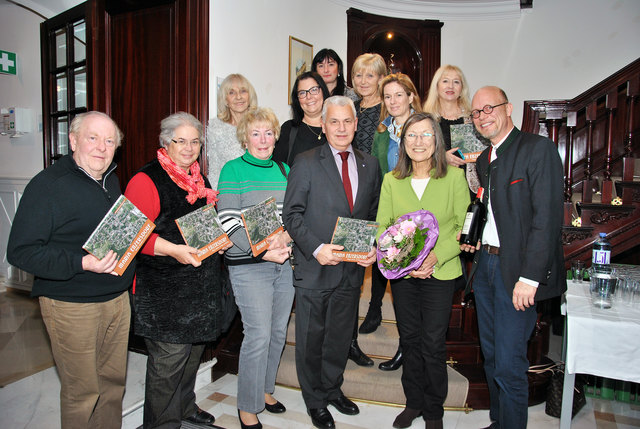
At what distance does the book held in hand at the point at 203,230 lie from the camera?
2061 millimetres

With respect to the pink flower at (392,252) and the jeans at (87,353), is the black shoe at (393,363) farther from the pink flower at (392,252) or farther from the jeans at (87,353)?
the jeans at (87,353)

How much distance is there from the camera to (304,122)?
2834 millimetres

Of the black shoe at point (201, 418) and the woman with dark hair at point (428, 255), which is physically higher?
the woman with dark hair at point (428, 255)

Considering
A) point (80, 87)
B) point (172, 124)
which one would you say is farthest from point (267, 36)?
point (172, 124)

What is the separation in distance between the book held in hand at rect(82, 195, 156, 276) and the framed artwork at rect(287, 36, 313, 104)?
3.17 metres

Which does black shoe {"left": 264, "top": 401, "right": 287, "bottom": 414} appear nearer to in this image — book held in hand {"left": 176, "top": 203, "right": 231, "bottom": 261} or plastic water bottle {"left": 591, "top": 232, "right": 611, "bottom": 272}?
book held in hand {"left": 176, "top": 203, "right": 231, "bottom": 261}

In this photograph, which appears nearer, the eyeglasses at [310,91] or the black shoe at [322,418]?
the black shoe at [322,418]

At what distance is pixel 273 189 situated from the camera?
2404 millimetres

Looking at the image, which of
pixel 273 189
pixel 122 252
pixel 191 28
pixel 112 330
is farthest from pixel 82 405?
pixel 191 28

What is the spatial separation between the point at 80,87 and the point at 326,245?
109 inches

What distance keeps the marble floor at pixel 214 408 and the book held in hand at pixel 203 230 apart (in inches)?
49.6

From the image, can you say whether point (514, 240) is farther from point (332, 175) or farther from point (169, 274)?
point (169, 274)

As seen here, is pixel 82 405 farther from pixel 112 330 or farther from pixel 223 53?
pixel 223 53

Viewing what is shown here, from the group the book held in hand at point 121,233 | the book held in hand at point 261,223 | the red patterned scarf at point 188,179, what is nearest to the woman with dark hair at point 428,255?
the book held in hand at point 261,223
